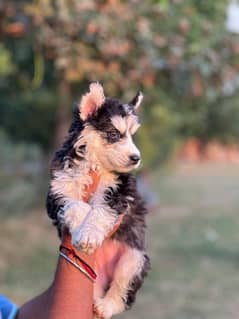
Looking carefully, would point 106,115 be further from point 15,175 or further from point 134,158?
point 15,175

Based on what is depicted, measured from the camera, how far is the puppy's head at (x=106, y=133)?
2.34m

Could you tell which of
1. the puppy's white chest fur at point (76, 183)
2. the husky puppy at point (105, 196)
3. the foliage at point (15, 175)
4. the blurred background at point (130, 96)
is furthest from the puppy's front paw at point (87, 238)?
the foliage at point (15, 175)

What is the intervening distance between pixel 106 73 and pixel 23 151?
2736 millimetres

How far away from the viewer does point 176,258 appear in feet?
34.3

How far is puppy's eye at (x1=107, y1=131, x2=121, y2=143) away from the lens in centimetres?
240

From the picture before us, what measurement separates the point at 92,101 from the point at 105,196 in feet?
1.05

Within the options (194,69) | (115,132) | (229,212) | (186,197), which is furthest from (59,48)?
Answer: (186,197)

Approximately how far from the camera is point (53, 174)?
2.31m

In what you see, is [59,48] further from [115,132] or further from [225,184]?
[225,184]

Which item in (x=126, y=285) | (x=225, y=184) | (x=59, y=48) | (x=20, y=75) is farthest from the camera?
(x=225, y=184)

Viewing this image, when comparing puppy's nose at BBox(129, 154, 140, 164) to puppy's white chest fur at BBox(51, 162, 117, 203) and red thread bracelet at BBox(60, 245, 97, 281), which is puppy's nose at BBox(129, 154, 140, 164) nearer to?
puppy's white chest fur at BBox(51, 162, 117, 203)

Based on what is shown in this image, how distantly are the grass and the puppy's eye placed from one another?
17.5ft

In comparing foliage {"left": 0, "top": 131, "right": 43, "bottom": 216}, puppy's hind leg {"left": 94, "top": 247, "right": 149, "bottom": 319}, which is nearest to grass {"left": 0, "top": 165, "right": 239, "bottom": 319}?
foliage {"left": 0, "top": 131, "right": 43, "bottom": 216}

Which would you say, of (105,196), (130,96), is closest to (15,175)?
(130,96)
